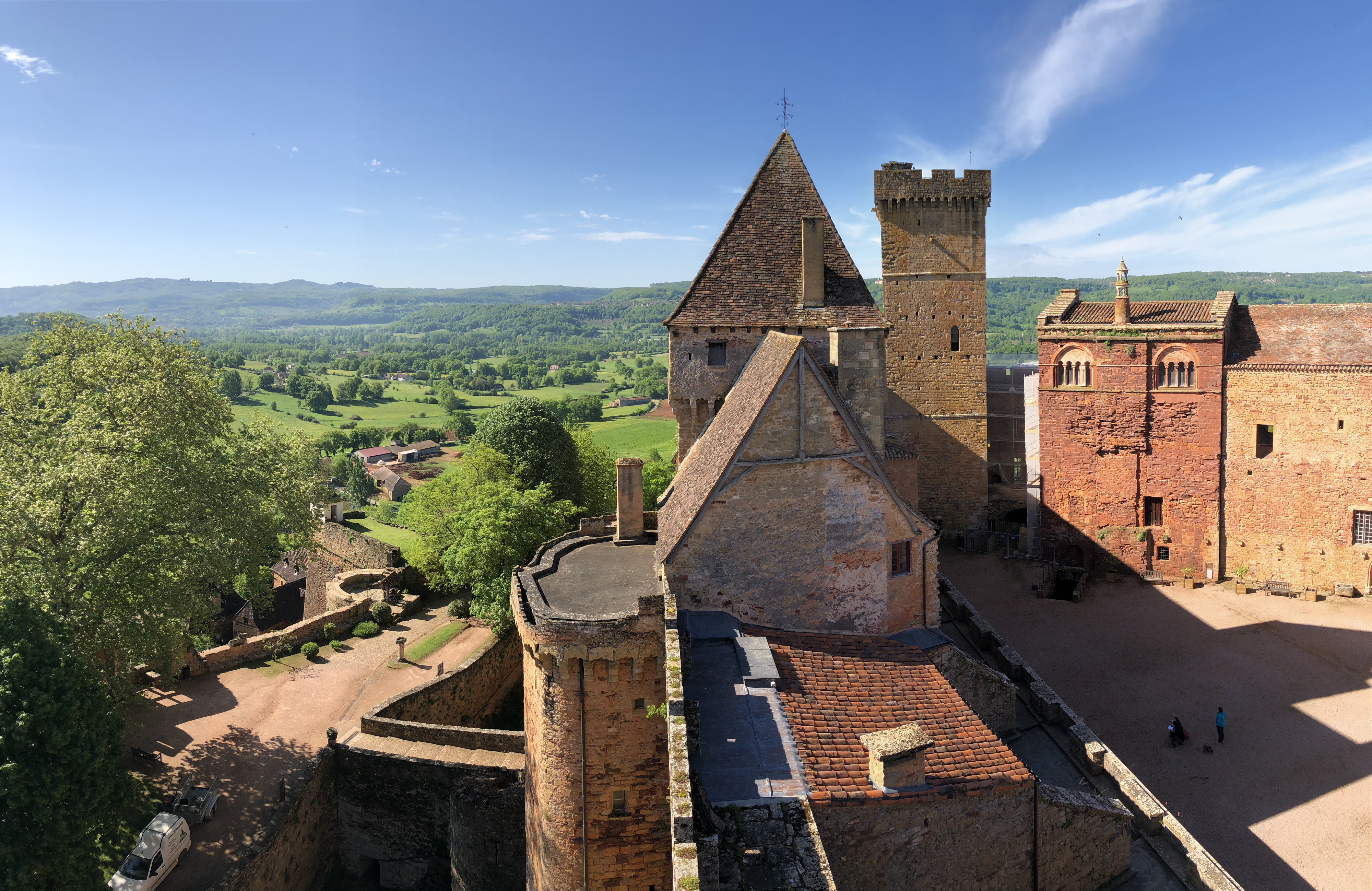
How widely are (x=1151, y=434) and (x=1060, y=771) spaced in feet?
76.6

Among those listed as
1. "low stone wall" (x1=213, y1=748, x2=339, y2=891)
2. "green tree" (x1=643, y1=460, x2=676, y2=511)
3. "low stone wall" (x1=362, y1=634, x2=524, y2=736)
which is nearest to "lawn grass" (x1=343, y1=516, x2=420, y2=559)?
"green tree" (x1=643, y1=460, x2=676, y2=511)

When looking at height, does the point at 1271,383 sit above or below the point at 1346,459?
above

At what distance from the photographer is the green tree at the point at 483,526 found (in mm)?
33125

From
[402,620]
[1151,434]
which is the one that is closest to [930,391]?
[1151,434]

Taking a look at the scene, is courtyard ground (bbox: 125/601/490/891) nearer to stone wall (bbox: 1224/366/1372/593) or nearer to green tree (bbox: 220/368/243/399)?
stone wall (bbox: 1224/366/1372/593)

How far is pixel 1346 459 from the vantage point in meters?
36.0

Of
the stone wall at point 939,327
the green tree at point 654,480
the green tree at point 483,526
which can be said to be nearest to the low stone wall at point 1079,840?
the green tree at point 483,526

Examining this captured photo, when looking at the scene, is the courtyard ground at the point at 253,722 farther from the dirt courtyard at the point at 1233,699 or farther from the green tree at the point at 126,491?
the dirt courtyard at the point at 1233,699

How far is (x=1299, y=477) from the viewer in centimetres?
3719

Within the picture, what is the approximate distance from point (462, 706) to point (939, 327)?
30973mm

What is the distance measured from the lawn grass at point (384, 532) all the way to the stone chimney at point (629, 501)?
26.3 meters

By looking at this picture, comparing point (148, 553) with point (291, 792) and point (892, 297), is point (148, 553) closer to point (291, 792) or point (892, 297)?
point (291, 792)

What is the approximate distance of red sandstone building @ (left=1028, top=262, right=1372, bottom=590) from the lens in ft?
119

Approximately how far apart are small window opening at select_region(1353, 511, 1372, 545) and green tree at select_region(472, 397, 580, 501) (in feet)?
120
